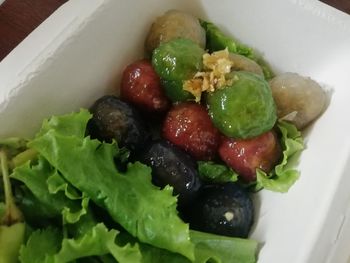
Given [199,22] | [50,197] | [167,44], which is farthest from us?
[199,22]

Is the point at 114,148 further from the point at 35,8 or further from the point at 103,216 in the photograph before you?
the point at 35,8

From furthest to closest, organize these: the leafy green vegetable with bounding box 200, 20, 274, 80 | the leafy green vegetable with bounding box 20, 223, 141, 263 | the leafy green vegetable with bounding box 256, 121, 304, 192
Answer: the leafy green vegetable with bounding box 200, 20, 274, 80 < the leafy green vegetable with bounding box 256, 121, 304, 192 < the leafy green vegetable with bounding box 20, 223, 141, 263

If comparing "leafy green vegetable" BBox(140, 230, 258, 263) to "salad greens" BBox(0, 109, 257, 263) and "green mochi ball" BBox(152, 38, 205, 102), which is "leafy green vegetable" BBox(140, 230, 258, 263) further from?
"green mochi ball" BBox(152, 38, 205, 102)

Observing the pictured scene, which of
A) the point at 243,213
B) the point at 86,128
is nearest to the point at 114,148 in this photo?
the point at 86,128

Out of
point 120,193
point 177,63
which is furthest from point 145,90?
point 120,193

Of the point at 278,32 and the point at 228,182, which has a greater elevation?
the point at 278,32

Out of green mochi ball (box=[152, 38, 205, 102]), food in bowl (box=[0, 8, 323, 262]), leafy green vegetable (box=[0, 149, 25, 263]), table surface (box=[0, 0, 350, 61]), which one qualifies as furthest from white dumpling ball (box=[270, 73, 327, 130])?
leafy green vegetable (box=[0, 149, 25, 263])
